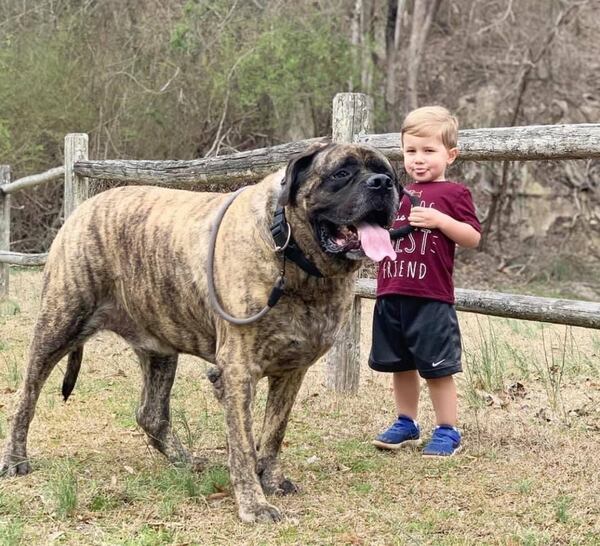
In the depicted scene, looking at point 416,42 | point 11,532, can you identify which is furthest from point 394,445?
point 416,42

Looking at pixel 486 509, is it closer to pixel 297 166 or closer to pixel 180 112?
pixel 297 166

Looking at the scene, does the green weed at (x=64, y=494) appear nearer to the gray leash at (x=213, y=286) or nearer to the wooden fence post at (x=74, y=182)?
the gray leash at (x=213, y=286)

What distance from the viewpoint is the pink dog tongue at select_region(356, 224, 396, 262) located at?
3.57 metres

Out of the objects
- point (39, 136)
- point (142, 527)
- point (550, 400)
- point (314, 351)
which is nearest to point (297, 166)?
point (314, 351)

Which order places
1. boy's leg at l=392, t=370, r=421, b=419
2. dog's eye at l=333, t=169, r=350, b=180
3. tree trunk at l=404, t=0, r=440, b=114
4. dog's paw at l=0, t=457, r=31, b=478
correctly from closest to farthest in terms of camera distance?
1. dog's eye at l=333, t=169, r=350, b=180
2. dog's paw at l=0, t=457, r=31, b=478
3. boy's leg at l=392, t=370, r=421, b=419
4. tree trunk at l=404, t=0, r=440, b=114

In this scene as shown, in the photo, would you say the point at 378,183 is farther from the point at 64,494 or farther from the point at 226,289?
the point at 64,494

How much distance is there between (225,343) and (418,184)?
5.02ft

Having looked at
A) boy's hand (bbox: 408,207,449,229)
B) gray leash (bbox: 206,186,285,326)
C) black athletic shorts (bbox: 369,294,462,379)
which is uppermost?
boy's hand (bbox: 408,207,449,229)

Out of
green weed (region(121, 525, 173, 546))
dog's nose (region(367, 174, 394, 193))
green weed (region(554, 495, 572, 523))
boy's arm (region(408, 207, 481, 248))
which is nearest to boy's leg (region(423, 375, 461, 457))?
boy's arm (region(408, 207, 481, 248))

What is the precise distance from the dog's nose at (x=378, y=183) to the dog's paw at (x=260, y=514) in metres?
1.36

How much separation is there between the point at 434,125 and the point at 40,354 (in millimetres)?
2252

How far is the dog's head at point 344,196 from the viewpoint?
3.57m

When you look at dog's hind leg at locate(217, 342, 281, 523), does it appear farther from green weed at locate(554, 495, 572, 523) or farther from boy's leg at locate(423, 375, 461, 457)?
boy's leg at locate(423, 375, 461, 457)

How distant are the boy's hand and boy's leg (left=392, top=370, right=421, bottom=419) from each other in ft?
2.94
